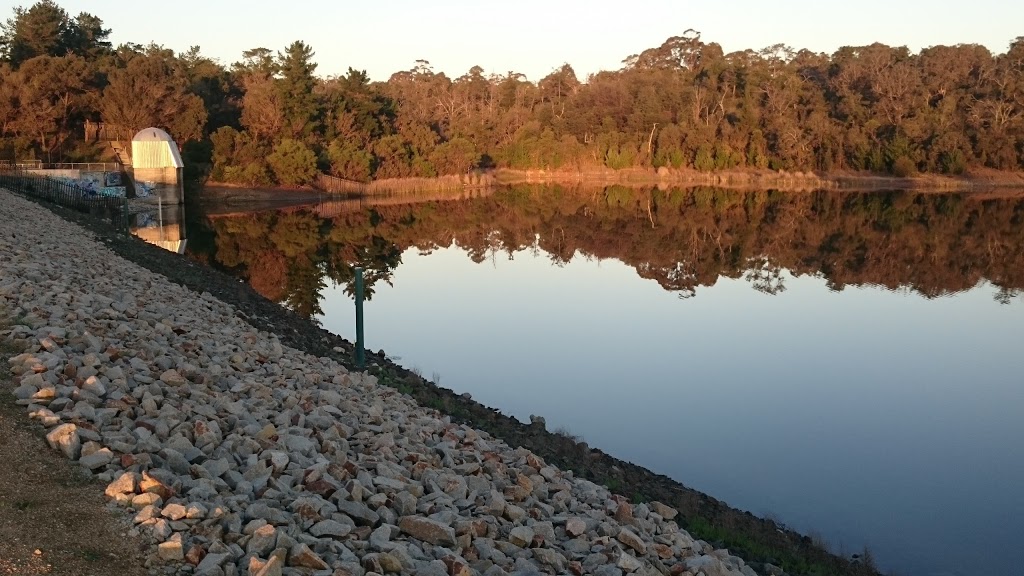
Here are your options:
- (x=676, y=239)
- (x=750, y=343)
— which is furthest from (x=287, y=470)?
(x=676, y=239)

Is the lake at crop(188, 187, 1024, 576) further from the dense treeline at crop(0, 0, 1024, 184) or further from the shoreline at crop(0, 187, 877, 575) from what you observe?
the dense treeline at crop(0, 0, 1024, 184)

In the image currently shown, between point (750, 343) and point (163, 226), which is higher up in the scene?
point (163, 226)

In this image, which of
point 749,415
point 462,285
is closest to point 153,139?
point 462,285

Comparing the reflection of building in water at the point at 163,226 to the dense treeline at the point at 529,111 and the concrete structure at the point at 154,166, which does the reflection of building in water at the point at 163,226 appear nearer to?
the concrete structure at the point at 154,166

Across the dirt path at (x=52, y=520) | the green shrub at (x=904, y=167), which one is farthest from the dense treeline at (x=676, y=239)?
the dirt path at (x=52, y=520)

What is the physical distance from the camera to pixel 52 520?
4324mm

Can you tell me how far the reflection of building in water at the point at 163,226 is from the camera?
3042 cm

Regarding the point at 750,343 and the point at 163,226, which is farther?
the point at 163,226

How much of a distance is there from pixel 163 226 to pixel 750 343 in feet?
92.8

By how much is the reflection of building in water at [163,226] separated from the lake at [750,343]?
2.93 ft

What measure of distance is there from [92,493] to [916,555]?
7.59 m

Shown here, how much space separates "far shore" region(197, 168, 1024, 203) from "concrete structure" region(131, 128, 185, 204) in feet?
19.4

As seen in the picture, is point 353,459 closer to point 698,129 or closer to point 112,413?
point 112,413

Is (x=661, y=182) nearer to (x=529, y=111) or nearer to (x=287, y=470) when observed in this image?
(x=529, y=111)
